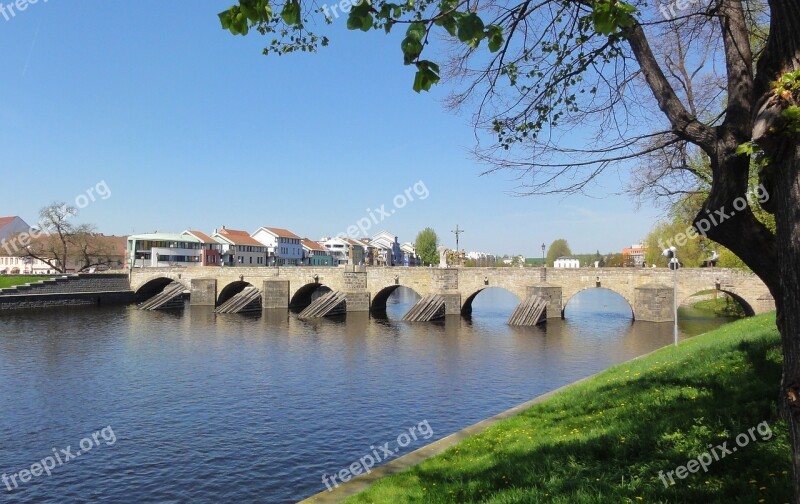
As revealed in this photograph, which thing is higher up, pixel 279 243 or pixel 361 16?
pixel 279 243

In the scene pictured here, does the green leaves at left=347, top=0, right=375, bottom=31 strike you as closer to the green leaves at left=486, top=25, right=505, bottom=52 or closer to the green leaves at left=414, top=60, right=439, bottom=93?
the green leaves at left=414, top=60, right=439, bottom=93

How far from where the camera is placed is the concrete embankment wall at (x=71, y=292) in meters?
54.9

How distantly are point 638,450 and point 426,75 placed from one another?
584 centimetres

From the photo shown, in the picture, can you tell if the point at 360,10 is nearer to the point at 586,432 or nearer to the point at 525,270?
the point at 586,432

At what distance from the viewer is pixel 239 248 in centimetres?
10569

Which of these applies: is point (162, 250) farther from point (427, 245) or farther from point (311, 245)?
point (427, 245)

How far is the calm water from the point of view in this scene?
1362 centimetres

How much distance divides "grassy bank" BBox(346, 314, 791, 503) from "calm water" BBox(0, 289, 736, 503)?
201 inches

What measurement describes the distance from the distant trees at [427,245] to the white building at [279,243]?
31.2 m

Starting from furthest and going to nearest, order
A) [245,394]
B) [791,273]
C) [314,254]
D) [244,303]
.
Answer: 1. [314,254]
2. [244,303]
3. [245,394]
4. [791,273]

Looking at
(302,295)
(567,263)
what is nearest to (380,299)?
(302,295)

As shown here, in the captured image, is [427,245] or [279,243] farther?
[427,245]

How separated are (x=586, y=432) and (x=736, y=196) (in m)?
4.84

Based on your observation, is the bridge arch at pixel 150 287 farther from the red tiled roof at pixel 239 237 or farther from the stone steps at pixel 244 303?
the red tiled roof at pixel 239 237
